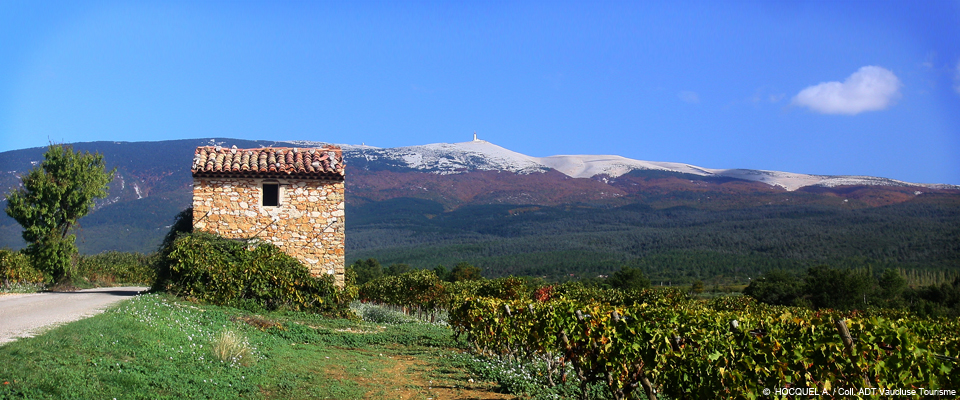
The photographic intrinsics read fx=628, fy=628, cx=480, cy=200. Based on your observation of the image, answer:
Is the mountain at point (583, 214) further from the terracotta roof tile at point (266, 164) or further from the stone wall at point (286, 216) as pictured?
the stone wall at point (286, 216)

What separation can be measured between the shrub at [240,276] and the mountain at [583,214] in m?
45.9

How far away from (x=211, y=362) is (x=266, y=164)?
32.2 feet

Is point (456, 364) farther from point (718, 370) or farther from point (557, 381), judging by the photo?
point (718, 370)

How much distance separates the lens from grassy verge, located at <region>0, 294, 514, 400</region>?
618 centimetres

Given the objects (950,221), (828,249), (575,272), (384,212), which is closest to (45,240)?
(575,272)

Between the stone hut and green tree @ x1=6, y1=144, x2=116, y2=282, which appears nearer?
the stone hut

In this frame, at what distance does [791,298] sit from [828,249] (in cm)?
4897

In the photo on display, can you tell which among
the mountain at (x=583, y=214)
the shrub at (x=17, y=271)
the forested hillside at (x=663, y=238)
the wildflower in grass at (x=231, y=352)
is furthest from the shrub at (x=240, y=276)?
the forested hillside at (x=663, y=238)

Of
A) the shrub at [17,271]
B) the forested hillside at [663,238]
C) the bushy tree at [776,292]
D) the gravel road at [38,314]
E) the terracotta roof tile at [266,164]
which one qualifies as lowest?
the forested hillside at [663,238]

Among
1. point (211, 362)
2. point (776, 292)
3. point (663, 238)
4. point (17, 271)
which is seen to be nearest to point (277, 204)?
point (211, 362)

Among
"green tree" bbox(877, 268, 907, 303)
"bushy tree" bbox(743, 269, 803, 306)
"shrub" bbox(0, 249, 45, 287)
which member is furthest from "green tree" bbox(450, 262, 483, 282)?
"shrub" bbox(0, 249, 45, 287)

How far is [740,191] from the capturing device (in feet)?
446

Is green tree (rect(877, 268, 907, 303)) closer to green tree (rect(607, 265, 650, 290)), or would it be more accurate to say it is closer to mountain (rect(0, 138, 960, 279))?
green tree (rect(607, 265, 650, 290))

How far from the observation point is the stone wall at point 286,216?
16.3m
